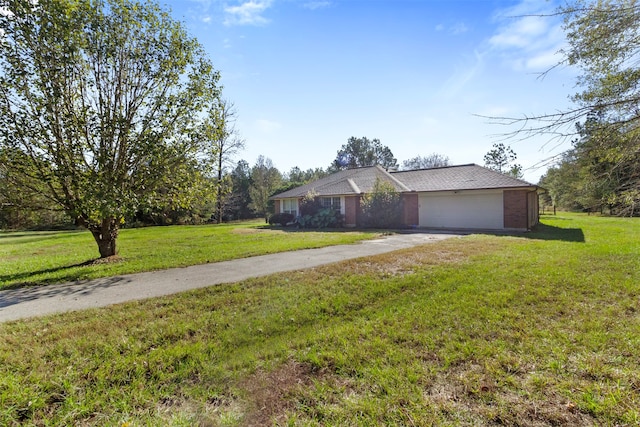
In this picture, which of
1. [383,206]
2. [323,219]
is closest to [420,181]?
[383,206]

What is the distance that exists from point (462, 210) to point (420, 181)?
3755 millimetres

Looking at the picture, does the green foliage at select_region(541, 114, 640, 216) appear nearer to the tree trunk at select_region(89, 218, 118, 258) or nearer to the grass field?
the grass field

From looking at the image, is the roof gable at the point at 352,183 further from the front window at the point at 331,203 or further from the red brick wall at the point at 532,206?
the red brick wall at the point at 532,206

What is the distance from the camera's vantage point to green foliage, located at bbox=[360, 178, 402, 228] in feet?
59.9

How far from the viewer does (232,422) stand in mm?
2365

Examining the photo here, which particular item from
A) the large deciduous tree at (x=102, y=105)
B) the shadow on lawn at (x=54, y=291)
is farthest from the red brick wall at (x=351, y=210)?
the shadow on lawn at (x=54, y=291)

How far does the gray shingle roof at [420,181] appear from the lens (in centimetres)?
1709

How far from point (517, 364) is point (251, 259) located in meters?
Answer: 6.92

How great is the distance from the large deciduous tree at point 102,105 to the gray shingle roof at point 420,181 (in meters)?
13.2

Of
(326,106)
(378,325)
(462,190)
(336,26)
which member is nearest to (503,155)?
(462,190)

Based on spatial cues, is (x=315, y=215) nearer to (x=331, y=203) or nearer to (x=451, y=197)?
(x=331, y=203)

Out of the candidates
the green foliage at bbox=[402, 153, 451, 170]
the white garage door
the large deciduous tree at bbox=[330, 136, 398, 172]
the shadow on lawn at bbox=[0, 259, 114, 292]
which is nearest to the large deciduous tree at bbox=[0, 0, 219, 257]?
the shadow on lawn at bbox=[0, 259, 114, 292]

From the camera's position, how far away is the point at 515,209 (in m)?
15.8

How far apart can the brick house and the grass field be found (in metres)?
11.6
